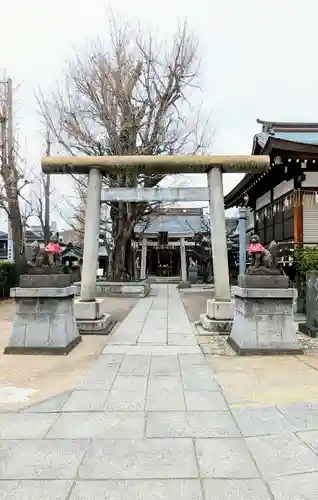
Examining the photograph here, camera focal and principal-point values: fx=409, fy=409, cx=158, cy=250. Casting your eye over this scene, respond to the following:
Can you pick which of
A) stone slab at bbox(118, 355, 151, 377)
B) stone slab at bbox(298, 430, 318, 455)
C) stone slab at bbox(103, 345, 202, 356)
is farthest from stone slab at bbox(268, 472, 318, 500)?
stone slab at bbox(103, 345, 202, 356)

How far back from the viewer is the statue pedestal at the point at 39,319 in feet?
22.7

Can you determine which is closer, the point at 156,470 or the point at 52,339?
the point at 156,470

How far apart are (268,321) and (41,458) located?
180 inches

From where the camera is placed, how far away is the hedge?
59.5 ft

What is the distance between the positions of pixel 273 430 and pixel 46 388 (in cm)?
279

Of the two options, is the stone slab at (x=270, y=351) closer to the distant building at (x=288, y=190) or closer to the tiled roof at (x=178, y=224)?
the distant building at (x=288, y=190)

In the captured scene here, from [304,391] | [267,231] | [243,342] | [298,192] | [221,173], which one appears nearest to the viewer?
[304,391]

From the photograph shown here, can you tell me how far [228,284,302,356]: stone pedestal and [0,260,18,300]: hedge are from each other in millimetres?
13922

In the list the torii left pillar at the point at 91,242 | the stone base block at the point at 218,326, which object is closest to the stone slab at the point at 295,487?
the stone base block at the point at 218,326

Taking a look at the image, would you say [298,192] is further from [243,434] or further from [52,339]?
[243,434]

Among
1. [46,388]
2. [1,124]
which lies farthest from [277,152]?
[1,124]

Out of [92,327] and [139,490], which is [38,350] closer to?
[92,327]

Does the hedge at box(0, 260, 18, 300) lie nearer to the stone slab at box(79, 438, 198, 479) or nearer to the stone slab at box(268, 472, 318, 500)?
the stone slab at box(79, 438, 198, 479)

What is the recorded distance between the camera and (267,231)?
16.1 metres
